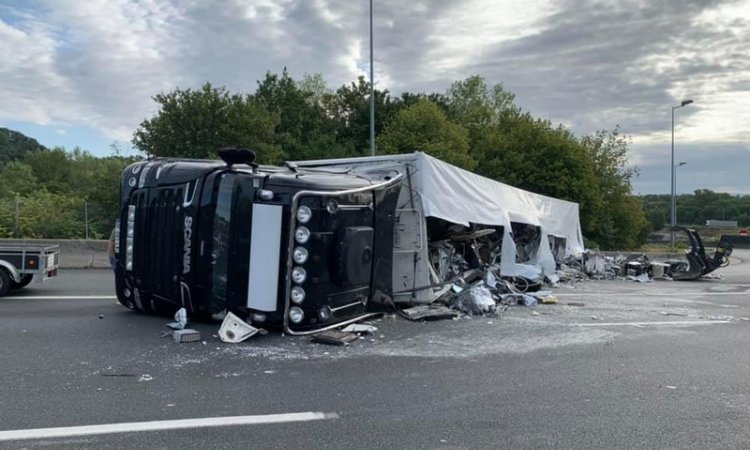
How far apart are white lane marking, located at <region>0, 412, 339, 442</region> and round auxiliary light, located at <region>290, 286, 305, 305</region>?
93.1 inches

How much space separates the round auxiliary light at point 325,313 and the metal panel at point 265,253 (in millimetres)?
586

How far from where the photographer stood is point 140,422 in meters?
4.02

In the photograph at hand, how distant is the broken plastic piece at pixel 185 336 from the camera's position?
639 cm

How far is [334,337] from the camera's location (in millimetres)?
6559

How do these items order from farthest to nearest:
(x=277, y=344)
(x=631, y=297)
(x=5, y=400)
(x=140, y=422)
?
1. (x=631, y=297)
2. (x=277, y=344)
3. (x=5, y=400)
4. (x=140, y=422)

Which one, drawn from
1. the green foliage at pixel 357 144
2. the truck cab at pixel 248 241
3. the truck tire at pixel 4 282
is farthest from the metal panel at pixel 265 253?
the green foliage at pixel 357 144

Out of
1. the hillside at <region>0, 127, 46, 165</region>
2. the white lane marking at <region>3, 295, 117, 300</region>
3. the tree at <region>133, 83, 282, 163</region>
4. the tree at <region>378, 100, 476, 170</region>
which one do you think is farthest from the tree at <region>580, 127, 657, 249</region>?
the hillside at <region>0, 127, 46, 165</region>

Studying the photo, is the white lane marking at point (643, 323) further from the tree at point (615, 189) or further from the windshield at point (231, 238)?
the tree at point (615, 189)

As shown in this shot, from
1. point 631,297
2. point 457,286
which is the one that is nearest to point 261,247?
point 457,286

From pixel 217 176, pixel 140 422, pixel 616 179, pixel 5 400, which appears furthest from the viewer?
pixel 616 179

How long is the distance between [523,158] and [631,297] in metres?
19.1

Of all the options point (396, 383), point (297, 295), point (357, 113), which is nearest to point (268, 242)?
point (297, 295)

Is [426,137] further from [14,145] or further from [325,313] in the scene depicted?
[14,145]

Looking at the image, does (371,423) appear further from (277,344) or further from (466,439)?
(277,344)
